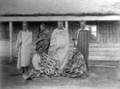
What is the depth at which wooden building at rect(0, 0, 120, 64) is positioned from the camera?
7090mm

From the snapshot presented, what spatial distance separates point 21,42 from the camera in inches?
225

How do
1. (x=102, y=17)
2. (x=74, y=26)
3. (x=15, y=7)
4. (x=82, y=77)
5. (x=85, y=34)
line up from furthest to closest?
1. (x=74, y=26)
2. (x=15, y=7)
3. (x=102, y=17)
4. (x=85, y=34)
5. (x=82, y=77)

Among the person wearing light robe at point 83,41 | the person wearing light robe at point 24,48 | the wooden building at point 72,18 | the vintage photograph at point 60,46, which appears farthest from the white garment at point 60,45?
the wooden building at point 72,18

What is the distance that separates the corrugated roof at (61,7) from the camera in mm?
7070

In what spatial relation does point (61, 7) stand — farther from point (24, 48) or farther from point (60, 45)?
point (24, 48)

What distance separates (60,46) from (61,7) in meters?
2.06

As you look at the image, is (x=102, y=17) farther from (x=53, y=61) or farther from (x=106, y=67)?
(x=53, y=61)

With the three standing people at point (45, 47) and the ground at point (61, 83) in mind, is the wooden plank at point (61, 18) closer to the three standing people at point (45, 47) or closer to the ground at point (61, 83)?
the three standing people at point (45, 47)

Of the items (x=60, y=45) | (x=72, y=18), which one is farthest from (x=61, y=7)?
(x=60, y=45)

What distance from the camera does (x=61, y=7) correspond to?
7.42 m

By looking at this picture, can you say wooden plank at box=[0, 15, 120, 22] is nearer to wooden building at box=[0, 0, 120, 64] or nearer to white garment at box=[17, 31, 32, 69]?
wooden building at box=[0, 0, 120, 64]

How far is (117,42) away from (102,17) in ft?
4.92

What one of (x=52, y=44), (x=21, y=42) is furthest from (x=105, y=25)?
(x=21, y=42)

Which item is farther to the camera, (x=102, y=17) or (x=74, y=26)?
(x=74, y=26)
